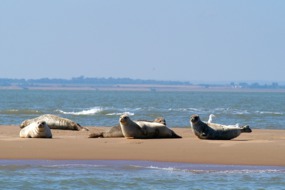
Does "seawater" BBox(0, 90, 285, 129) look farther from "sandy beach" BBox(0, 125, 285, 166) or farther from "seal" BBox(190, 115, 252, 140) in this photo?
"sandy beach" BBox(0, 125, 285, 166)

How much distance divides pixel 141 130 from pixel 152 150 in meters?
2.37

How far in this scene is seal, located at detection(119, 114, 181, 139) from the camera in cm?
1944

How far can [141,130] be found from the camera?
19484 mm

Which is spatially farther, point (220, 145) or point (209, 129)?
point (209, 129)

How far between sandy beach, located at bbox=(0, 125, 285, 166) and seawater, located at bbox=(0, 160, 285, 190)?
0.54m

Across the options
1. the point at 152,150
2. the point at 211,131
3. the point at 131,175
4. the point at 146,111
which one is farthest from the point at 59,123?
the point at 146,111

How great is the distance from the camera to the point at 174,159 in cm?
1612

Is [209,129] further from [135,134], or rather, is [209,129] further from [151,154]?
[151,154]

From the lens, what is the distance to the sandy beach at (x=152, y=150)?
635 inches

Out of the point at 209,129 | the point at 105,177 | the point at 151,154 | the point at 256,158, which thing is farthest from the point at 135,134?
the point at 105,177

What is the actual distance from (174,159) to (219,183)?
2.54 m

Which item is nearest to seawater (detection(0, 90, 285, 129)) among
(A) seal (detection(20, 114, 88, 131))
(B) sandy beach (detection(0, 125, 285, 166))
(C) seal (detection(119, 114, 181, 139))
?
(A) seal (detection(20, 114, 88, 131))

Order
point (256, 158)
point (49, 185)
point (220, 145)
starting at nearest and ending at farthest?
1. point (49, 185)
2. point (256, 158)
3. point (220, 145)

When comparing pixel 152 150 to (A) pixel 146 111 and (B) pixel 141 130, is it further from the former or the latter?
(A) pixel 146 111
